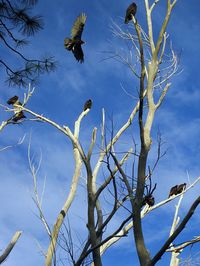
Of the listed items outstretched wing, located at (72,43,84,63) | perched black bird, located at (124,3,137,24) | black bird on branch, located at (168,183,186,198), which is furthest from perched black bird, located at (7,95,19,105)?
perched black bird, located at (124,3,137,24)

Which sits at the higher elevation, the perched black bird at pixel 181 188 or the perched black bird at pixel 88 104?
the perched black bird at pixel 88 104

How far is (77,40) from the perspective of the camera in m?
3.33

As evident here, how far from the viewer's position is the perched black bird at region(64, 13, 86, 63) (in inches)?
A: 130

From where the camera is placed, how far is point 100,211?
286 centimetres

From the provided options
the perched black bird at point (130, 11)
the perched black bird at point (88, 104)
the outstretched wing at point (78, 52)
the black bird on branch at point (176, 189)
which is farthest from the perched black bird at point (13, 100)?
the perched black bird at point (130, 11)

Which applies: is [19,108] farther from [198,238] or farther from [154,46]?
[198,238]

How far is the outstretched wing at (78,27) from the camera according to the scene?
330cm

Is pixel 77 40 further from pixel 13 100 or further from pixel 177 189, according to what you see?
pixel 13 100

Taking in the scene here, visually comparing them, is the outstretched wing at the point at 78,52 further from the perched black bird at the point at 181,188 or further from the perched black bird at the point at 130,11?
the perched black bird at the point at 181,188

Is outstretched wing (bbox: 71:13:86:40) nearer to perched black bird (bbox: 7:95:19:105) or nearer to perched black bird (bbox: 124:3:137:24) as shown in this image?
perched black bird (bbox: 124:3:137:24)

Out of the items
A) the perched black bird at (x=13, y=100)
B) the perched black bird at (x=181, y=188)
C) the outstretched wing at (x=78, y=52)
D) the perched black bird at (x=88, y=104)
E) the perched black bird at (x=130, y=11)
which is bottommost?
the perched black bird at (x=181, y=188)

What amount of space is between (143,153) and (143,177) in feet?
0.43

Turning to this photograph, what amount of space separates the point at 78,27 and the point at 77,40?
11cm

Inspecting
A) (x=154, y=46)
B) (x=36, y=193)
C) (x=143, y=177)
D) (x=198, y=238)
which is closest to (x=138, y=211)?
(x=143, y=177)
